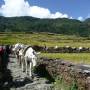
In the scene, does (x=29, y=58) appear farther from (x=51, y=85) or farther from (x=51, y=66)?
(x=51, y=85)

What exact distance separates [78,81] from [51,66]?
977 centimetres

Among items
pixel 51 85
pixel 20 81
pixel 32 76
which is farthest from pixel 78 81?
pixel 32 76

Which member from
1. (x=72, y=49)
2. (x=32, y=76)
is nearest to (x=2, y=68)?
(x=32, y=76)

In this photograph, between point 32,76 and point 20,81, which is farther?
point 32,76

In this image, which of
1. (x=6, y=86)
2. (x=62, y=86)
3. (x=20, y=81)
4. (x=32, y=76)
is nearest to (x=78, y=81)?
(x=62, y=86)

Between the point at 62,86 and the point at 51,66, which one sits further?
the point at 51,66

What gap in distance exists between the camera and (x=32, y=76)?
2736cm

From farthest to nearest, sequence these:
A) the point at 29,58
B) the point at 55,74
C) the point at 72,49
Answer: the point at 72,49, the point at 29,58, the point at 55,74

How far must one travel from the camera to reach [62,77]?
2047 cm

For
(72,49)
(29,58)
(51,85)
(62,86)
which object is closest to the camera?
(62,86)

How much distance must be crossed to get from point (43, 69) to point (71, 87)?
1234 cm

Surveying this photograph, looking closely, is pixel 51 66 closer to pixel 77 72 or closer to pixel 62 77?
pixel 62 77

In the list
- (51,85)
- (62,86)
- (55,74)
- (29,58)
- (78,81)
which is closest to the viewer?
(78,81)

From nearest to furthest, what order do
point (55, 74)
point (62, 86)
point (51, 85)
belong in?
point (62, 86) < point (51, 85) < point (55, 74)
